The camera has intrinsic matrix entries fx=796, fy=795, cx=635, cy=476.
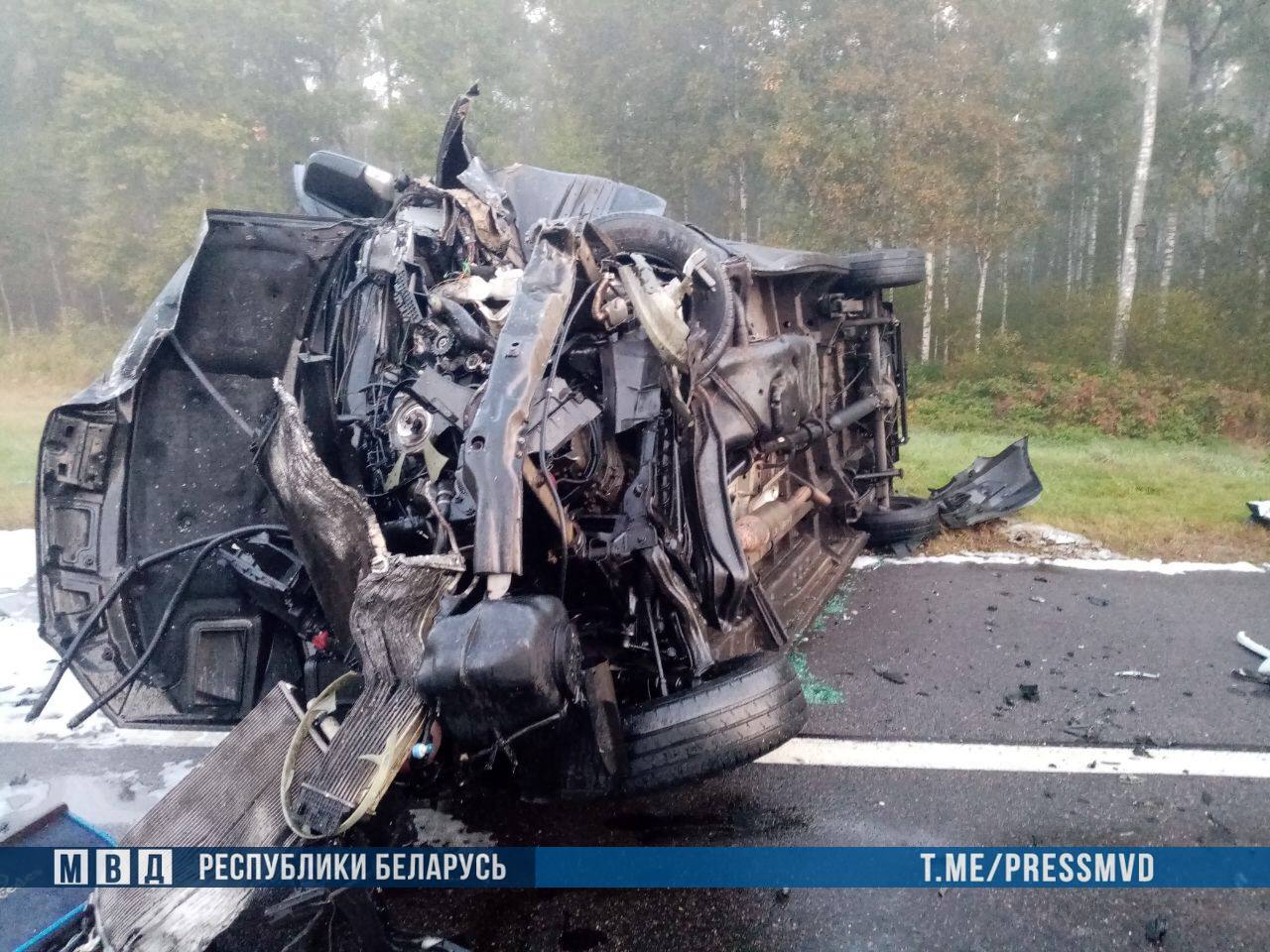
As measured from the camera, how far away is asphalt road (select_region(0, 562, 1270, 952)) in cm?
232

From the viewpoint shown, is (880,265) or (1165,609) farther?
(880,265)

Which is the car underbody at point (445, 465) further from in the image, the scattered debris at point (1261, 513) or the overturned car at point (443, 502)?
the scattered debris at point (1261, 513)

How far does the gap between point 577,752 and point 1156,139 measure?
1764 cm

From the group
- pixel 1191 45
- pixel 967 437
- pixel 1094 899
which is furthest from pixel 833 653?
pixel 1191 45

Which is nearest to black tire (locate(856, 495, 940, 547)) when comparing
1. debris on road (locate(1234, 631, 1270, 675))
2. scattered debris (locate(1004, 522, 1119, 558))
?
scattered debris (locate(1004, 522, 1119, 558))

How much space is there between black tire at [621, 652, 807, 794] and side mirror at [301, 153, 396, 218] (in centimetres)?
319

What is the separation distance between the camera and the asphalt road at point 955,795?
7.61 feet

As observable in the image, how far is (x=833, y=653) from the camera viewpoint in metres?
4.04

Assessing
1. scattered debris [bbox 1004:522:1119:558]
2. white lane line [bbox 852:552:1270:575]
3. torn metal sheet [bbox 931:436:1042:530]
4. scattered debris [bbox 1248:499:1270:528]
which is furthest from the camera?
torn metal sheet [bbox 931:436:1042:530]

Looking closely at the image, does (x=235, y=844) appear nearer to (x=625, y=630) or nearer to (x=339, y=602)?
(x=339, y=602)

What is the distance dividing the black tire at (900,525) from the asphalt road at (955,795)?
86 centimetres

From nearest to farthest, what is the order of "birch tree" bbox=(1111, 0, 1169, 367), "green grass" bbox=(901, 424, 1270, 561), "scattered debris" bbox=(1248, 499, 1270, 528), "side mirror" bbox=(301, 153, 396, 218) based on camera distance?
"side mirror" bbox=(301, 153, 396, 218) < "green grass" bbox=(901, 424, 1270, 561) < "scattered debris" bbox=(1248, 499, 1270, 528) < "birch tree" bbox=(1111, 0, 1169, 367)

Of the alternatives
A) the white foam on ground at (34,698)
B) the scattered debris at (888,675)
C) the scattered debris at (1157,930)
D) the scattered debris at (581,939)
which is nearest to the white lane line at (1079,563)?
the scattered debris at (888,675)

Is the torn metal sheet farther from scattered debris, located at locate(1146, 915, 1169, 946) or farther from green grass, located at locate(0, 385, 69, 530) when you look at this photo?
green grass, located at locate(0, 385, 69, 530)
